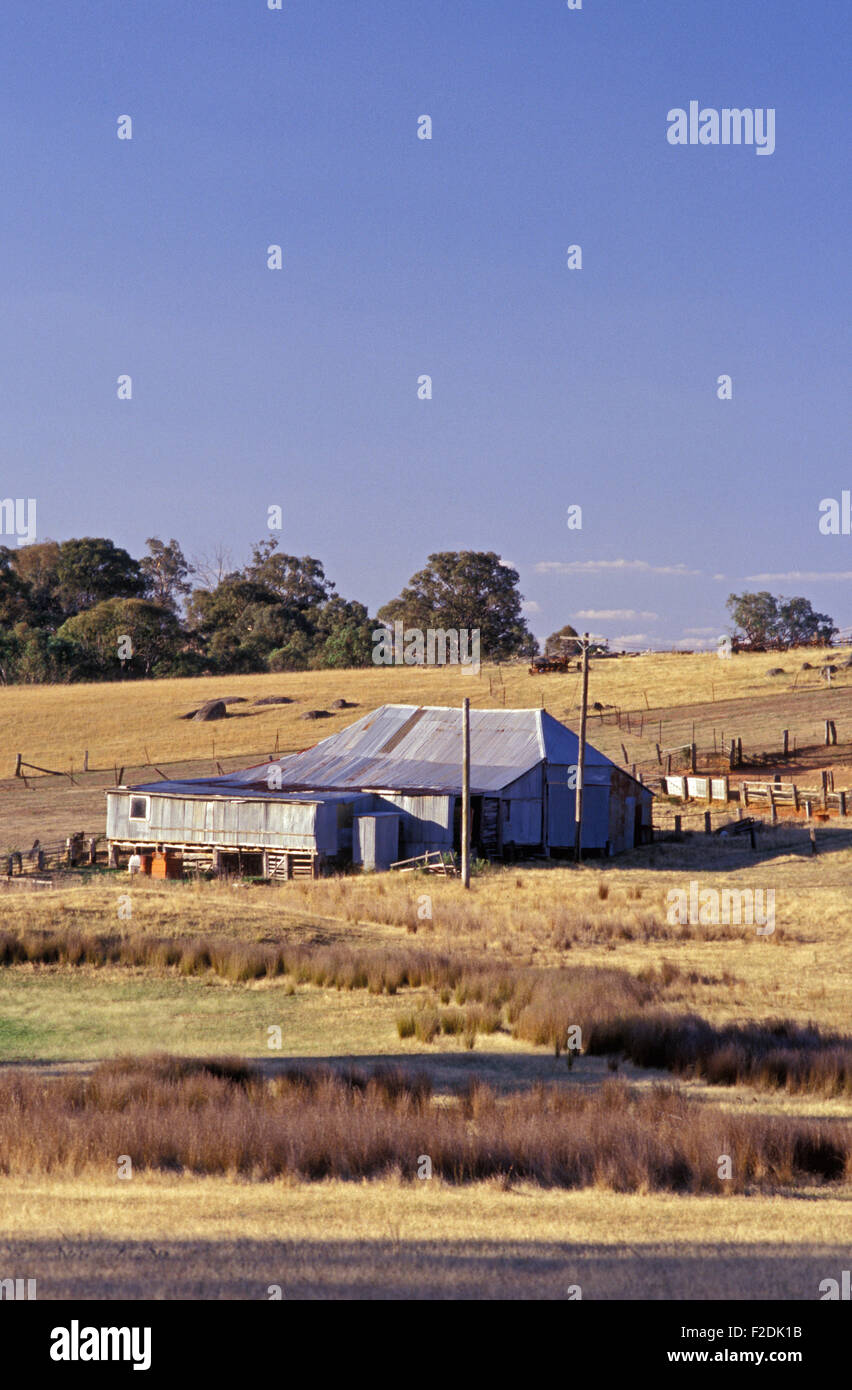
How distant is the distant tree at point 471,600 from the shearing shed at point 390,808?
8547 cm

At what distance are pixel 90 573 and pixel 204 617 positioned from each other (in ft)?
40.9

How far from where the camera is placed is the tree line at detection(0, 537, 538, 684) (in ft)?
383

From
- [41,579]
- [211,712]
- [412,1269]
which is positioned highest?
[41,579]

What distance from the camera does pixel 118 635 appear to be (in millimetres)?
116562

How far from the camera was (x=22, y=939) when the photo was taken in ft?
92.6

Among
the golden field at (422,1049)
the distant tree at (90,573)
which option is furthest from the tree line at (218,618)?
the golden field at (422,1049)

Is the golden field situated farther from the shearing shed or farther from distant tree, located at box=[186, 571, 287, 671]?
distant tree, located at box=[186, 571, 287, 671]

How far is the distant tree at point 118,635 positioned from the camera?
116375 mm

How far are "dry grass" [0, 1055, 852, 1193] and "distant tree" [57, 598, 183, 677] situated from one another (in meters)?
104

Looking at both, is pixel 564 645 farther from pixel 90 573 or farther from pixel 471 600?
pixel 90 573

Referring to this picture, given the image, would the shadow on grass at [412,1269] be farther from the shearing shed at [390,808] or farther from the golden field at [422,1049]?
the shearing shed at [390,808]

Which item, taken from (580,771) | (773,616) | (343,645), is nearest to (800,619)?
(773,616)
